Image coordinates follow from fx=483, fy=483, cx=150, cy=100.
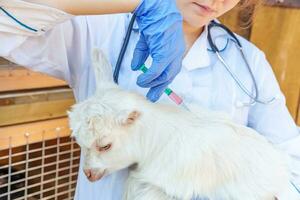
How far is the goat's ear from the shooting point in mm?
1002

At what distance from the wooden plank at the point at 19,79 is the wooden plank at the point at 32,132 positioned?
140 mm

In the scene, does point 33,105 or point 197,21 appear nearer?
point 197,21

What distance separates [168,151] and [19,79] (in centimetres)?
83

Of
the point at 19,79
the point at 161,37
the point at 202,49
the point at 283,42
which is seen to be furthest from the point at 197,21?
the point at 283,42

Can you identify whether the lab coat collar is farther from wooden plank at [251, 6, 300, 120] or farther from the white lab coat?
wooden plank at [251, 6, 300, 120]

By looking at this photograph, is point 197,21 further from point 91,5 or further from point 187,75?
point 91,5

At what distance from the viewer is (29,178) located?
5.84 feet

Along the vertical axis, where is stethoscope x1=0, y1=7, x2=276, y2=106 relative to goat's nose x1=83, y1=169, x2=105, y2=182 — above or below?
above

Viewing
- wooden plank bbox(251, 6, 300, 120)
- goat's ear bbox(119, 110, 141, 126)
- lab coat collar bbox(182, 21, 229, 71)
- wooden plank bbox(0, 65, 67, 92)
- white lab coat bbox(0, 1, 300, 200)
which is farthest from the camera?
wooden plank bbox(251, 6, 300, 120)

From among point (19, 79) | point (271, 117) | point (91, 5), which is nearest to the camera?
point (91, 5)

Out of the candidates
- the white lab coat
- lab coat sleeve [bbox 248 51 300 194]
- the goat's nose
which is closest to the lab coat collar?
the white lab coat

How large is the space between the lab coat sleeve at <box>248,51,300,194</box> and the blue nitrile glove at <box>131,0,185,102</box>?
443 millimetres

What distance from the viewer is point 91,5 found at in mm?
906

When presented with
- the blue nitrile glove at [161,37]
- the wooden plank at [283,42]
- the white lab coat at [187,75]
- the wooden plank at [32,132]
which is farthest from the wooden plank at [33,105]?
the wooden plank at [283,42]
